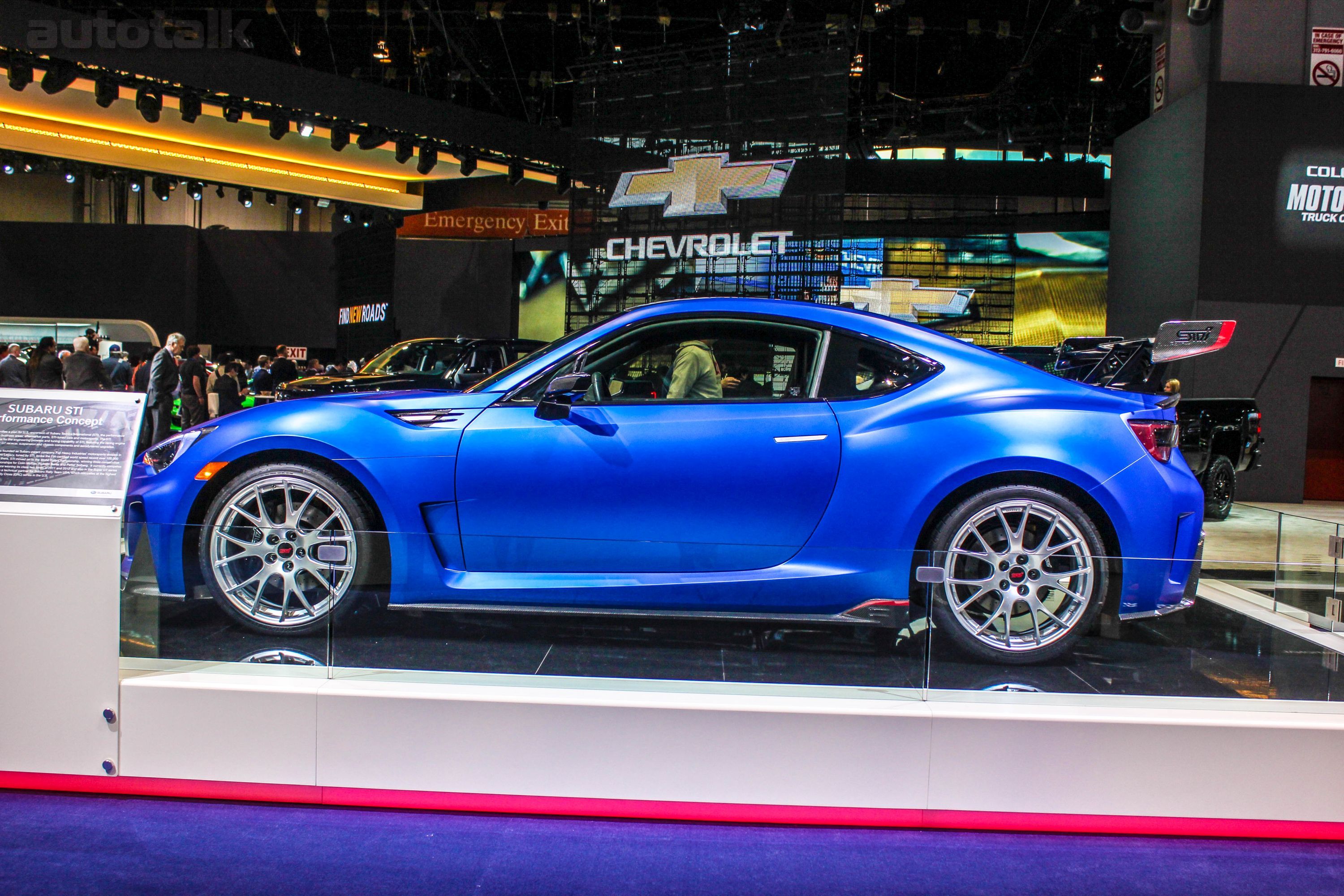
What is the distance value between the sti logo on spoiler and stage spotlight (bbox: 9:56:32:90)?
14793mm

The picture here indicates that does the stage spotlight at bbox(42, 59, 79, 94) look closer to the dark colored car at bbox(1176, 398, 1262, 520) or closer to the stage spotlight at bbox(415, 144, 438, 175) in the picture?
the stage spotlight at bbox(415, 144, 438, 175)

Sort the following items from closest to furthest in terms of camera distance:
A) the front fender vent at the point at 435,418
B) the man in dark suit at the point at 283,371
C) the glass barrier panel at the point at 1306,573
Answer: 1. the glass barrier panel at the point at 1306,573
2. the front fender vent at the point at 435,418
3. the man in dark suit at the point at 283,371

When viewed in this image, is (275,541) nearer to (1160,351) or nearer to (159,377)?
(1160,351)

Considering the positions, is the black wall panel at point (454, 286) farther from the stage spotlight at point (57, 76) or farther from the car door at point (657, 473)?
the car door at point (657, 473)

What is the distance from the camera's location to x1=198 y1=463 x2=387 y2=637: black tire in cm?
277

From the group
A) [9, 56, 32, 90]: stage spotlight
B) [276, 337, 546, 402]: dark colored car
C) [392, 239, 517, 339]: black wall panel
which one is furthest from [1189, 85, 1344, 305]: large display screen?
[9, 56, 32, 90]: stage spotlight

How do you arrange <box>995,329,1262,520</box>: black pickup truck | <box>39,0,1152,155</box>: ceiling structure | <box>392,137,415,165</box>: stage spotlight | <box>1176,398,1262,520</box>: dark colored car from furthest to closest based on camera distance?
<box>392,137,415,165</box>: stage spotlight < <box>39,0,1152,155</box>: ceiling structure < <box>1176,398,1262,520</box>: dark colored car < <box>995,329,1262,520</box>: black pickup truck

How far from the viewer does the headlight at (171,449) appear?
332 centimetres

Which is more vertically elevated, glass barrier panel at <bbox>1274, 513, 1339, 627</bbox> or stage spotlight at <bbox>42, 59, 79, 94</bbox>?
stage spotlight at <bbox>42, 59, 79, 94</bbox>

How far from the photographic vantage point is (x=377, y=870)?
6.92ft

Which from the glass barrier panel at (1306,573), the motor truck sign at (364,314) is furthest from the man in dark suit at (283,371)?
the glass barrier panel at (1306,573)

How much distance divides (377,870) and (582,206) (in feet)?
32.5

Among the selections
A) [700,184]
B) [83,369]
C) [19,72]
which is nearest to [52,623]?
[700,184]

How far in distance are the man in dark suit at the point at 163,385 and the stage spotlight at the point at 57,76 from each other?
20.5 ft
